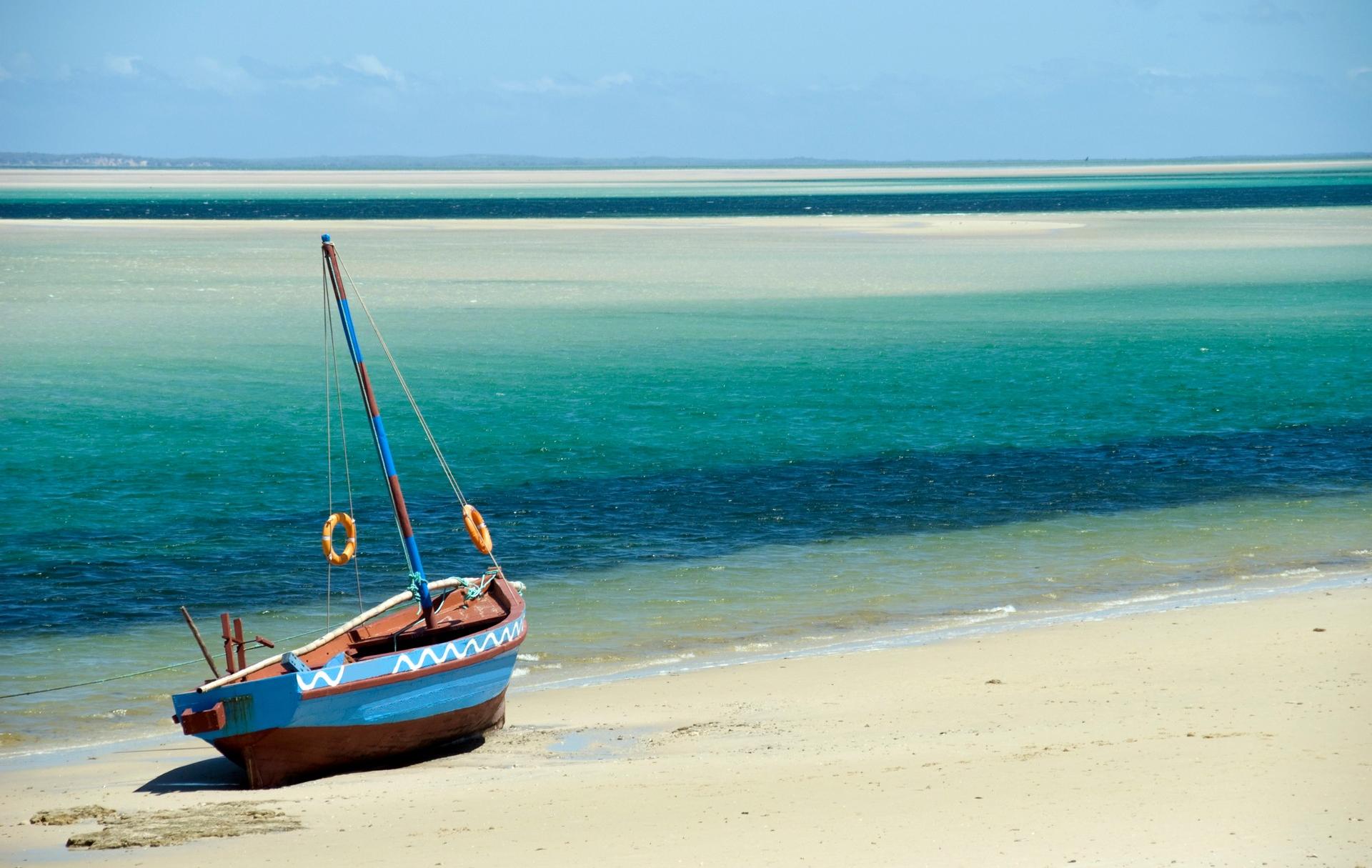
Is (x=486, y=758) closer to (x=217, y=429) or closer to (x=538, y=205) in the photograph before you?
(x=217, y=429)

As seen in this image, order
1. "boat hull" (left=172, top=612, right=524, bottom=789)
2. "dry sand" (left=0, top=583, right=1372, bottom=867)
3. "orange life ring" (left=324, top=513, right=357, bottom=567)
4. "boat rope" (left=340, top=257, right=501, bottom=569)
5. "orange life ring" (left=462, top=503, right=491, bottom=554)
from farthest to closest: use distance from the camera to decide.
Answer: "boat rope" (left=340, top=257, right=501, bottom=569) < "orange life ring" (left=462, top=503, right=491, bottom=554) < "orange life ring" (left=324, top=513, right=357, bottom=567) < "boat hull" (left=172, top=612, right=524, bottom=789) < "dry sand" (left=0, top=583, right=1372, bottom=867)

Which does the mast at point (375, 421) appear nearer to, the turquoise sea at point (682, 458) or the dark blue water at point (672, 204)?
the turquoise sea at point (682, 458)

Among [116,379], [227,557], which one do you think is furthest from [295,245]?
[227,557]

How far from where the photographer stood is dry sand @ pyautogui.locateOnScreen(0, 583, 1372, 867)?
9086mm

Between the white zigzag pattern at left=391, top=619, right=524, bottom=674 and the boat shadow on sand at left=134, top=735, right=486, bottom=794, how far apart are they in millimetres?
788

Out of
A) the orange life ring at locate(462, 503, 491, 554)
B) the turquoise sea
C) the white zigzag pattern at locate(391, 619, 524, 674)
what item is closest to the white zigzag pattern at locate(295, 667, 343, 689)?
the white zigzag pattern at locate(391, 619, 524, 674)

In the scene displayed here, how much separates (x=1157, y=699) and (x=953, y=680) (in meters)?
1.91

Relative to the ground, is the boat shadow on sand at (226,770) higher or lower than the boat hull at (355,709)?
lower

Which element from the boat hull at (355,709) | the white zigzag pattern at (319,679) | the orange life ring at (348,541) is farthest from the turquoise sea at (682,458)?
the white zigzag pattern at (319,679)

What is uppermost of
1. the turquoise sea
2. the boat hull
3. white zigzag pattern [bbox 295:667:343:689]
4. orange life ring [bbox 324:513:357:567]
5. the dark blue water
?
the dark blue water

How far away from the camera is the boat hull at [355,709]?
11.2 meters

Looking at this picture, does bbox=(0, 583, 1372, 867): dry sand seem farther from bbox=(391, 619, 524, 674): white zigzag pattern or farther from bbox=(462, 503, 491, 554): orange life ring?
bbox=(462, 503, 491, 554): orange life ring

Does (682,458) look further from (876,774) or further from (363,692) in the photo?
(876,774)

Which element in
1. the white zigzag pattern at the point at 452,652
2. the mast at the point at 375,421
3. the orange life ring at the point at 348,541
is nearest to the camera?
the white zigzag pattern at the point at 452,652
